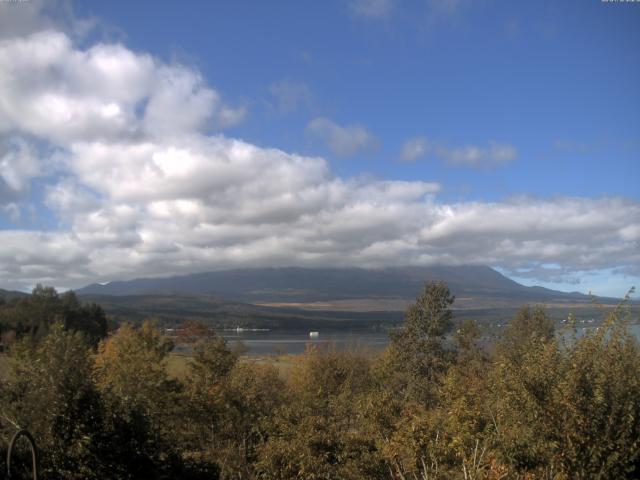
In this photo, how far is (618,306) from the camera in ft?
34.5

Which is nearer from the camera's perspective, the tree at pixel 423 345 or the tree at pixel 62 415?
the tree at pixel 62 415

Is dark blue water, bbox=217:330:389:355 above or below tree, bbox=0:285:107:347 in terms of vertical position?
below

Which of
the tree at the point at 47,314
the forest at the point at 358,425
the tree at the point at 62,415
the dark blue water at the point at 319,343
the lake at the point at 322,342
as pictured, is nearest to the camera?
the forest at the point at 358,425

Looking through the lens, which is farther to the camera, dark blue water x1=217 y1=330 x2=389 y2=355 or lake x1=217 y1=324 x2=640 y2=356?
dark blue water x1=217 y1=330 x2=389 y2=355

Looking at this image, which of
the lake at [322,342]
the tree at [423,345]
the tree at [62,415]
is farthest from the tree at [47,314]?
the tree at [62,415]

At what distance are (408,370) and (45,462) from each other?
29177 millimetres

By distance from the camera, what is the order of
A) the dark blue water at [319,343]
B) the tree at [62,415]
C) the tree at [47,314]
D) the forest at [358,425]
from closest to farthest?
1. the forest at [358,425]
2. the tree at [62,415]
3. the dark blue water at [319,343]
4. the tree at [47,314]

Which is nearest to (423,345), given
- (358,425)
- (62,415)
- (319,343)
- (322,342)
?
(319,343)

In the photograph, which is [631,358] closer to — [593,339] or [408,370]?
[593,339]

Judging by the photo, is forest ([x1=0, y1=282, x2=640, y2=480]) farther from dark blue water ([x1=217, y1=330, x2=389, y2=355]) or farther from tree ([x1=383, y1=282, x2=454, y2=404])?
dark blue water ([x1=217, y1=330, x2=389, y2=355])

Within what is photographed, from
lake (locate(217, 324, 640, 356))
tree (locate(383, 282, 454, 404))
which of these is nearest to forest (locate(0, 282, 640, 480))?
lake (locate(217, 324, 640, 356))

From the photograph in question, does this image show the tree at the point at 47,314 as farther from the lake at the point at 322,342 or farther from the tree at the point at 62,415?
the tree at the point at 62,415

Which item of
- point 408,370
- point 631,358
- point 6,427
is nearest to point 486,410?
point 631,358

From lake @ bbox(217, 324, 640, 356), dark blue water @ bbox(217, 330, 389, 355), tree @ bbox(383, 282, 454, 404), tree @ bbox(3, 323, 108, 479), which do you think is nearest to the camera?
tree @ bbox(3, 323, 108, 479)
